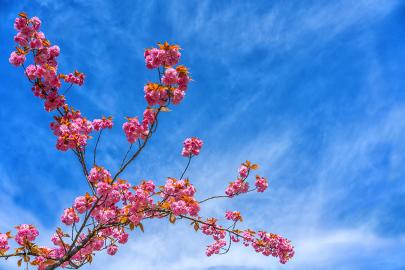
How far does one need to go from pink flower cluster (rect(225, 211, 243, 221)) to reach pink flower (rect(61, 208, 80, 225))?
6.40 m

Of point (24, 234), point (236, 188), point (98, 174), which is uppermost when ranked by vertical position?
point (236, 188)

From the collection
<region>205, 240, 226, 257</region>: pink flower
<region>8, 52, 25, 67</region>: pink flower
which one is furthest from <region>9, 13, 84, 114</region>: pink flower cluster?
<region>205, 240, 226, 257</region>: pink flower

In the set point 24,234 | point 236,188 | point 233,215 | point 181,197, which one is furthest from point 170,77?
point 233,215

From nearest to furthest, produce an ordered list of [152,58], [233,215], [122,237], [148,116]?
[152,58] → [148,116] → [122,237] → [233,215]

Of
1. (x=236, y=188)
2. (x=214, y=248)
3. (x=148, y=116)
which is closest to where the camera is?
(x=148, y=116)

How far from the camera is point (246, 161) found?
41.8 ft

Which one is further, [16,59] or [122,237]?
[122,237]

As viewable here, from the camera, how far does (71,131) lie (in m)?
10.1

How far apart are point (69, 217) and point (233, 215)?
270 inches

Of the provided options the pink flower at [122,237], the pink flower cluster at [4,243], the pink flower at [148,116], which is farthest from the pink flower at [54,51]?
the pink flower at [122,237]

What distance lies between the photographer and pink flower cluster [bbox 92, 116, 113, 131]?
34.7 feet

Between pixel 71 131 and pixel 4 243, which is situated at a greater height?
pixel 71 131

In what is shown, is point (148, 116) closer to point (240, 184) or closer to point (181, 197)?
point (181, 197)

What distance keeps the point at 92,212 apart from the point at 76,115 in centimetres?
317
